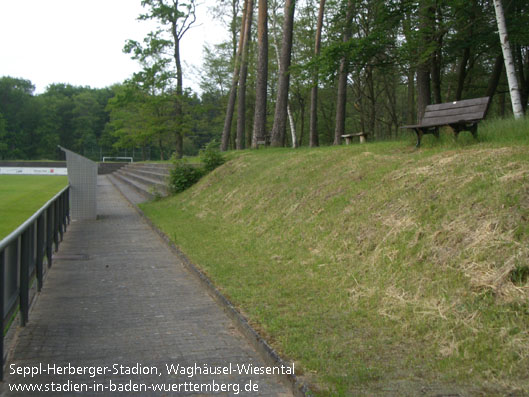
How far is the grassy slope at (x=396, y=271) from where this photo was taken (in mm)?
3969

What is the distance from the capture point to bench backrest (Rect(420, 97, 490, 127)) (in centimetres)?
928

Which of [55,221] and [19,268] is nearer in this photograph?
[19,268]

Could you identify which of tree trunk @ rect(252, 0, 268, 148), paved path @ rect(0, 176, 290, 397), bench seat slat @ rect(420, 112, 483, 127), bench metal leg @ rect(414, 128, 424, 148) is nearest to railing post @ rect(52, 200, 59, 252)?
paved path @ rect(0, 176, 290, 397)

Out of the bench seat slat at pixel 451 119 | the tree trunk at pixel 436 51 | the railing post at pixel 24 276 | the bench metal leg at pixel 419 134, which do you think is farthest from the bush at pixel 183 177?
the railing post at pixel 24 276

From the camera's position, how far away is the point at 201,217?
13875mm

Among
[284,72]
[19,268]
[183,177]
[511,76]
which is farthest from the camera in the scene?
[284,72]

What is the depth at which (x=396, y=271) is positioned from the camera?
5785 millimetres

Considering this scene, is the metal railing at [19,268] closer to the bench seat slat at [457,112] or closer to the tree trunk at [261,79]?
the bench seat slat at [457,112]

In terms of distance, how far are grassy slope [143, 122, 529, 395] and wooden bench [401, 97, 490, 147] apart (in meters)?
0.41

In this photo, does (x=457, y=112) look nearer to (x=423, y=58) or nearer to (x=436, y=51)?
(x=423, y=58)

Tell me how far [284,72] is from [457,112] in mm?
10861

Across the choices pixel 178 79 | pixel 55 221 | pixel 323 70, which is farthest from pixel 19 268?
A: pixel 178 79

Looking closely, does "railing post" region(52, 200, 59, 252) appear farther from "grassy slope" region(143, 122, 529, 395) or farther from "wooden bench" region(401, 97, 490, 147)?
"wooden bench" region(401, 97, 490, 147)

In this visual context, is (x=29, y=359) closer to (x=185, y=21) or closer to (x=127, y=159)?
(x=185, y=21)
